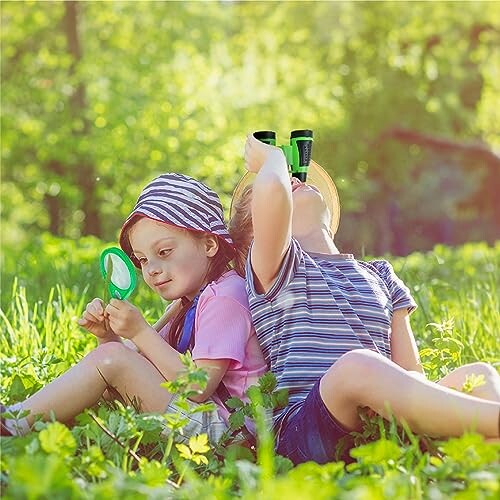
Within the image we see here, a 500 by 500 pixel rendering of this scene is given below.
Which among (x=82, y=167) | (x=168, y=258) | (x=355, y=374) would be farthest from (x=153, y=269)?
(x=82, y=167)

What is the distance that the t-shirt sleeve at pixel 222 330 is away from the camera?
2.96 metres

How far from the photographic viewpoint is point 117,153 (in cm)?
1370

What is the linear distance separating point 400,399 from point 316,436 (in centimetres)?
29

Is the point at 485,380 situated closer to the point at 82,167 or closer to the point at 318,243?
the point at 318,243

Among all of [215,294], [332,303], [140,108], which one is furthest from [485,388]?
[140,108]

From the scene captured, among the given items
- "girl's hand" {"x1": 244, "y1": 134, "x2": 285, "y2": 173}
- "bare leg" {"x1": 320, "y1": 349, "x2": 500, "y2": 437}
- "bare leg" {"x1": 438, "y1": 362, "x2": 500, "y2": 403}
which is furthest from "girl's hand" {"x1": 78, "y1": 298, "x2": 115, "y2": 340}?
"bare leg" {"x1": 438, "y1": 362, "x2": 500, "y2": 403}

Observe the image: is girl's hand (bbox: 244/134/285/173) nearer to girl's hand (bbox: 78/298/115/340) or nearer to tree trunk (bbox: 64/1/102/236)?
girl's hand (bbox: 78/298/115/340)

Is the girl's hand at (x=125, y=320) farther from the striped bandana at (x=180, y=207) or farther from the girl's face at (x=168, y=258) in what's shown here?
the striped bandana at (x=180, y=207)

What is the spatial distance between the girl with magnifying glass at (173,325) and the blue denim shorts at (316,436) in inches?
8.7

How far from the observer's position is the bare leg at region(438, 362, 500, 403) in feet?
8.55

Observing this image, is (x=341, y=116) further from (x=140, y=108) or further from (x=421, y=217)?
(x=421, y=217)

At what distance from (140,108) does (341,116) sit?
8.51 metres

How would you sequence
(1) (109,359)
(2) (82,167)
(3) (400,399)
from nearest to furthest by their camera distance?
1. (3) (400,399)
2. (1) (109,359)
3. (2) (82,167)

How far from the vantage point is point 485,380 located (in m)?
2.64
